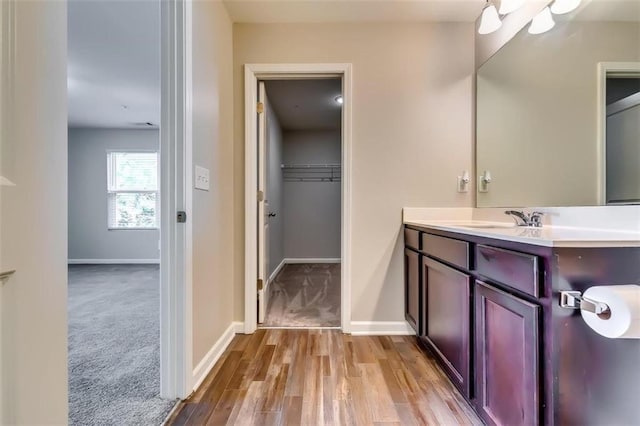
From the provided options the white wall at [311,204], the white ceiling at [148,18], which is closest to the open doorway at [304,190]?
the white wall at [311,204]

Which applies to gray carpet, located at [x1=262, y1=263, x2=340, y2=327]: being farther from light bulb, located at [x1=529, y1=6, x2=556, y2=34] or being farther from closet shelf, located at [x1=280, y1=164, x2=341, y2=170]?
light bulb, located at [x1=529, y1=6, x2=556, y2=34]

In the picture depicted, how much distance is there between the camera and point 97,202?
5.02 meters

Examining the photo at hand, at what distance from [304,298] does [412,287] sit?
1315mm

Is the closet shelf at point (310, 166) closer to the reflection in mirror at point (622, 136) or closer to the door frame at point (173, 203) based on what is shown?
the door frame at point (173, 203)

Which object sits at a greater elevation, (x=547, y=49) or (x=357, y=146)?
(x=547, y=49)

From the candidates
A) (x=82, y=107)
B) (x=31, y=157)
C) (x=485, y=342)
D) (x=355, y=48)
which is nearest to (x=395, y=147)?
(x=355, y=48)

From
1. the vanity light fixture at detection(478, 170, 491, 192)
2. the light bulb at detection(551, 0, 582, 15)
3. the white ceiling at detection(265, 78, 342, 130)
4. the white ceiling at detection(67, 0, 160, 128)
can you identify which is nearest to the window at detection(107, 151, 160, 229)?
the white ceiling at detection(67, 0, 160, 128)

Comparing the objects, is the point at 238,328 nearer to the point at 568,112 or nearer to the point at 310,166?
the point at 568,112

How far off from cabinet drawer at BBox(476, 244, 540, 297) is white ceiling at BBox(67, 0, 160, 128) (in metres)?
2.61

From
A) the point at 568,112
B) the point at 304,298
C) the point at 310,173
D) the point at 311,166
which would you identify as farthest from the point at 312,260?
the point at 568,112

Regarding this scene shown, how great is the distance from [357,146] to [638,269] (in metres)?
1.63

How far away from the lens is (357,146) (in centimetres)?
219

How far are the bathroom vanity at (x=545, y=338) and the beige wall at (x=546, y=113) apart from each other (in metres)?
0.60

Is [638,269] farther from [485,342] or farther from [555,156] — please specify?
[555,156]
